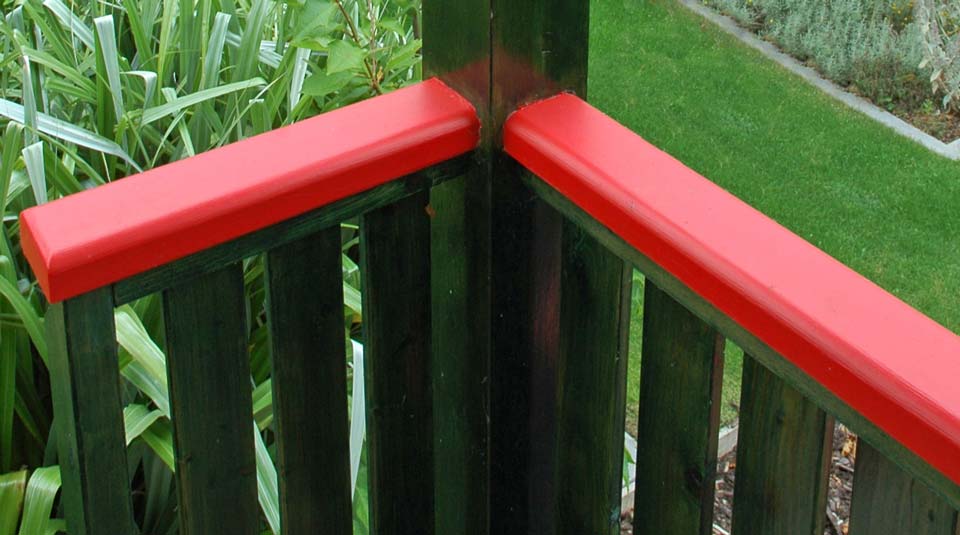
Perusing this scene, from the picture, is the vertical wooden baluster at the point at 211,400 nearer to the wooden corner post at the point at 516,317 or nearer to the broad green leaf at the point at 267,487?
the wooden corner post at the point at 516,317

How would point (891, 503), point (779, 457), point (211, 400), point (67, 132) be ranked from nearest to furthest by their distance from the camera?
point (891, 503), point (779, 457), point (211, 400), point (67, 132)

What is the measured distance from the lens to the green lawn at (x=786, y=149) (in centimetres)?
467

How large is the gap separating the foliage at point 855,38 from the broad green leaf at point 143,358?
4564 mm

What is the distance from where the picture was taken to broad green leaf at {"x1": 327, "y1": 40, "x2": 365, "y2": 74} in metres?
2.12

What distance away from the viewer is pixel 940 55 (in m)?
5.96

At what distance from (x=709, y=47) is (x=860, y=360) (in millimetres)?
5258

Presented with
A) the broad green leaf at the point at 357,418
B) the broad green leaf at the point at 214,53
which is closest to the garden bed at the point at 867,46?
the broad green leaf at the point at 214,53

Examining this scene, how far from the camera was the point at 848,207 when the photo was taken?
496 cm

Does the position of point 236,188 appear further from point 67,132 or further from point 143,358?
point 67,132

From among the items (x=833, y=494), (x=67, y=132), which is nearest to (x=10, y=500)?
(x=67, y=132)

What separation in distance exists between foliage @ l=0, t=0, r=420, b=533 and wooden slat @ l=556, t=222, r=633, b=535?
25.8 inches

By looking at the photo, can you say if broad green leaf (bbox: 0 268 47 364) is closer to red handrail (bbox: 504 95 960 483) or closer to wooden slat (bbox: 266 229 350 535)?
wooden slat (bbox: 266 229 350 535)

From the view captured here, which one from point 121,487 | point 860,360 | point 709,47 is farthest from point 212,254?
point 709,47

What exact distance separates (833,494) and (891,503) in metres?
2.16
